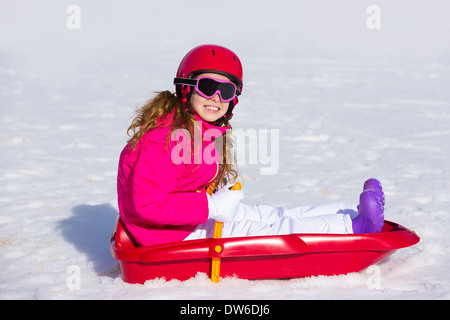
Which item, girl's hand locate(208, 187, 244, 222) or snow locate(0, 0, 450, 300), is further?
snow locate(0, 0, 450, 300)

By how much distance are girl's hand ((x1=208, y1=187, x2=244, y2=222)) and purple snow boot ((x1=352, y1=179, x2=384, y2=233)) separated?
578 millimetres

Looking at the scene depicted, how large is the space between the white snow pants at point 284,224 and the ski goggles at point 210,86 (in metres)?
0.62

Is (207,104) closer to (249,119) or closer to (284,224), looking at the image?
(284,224)

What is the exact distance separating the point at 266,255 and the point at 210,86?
0.84m

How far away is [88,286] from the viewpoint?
2.53 metres

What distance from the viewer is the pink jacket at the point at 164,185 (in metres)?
2.36

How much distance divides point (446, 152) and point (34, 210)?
369cm

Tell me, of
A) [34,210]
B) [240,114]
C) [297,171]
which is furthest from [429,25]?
[34,210]

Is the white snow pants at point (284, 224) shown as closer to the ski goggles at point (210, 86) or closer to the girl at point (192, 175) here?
the girl at point (192, 175)

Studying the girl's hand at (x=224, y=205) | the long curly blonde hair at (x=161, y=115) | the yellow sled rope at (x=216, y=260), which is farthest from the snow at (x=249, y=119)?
the girl's hand at (x=224, y=205)

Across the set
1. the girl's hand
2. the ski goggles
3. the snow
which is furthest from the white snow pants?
the ski goggles

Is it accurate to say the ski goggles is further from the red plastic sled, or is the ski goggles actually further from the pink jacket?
the red plastic sled

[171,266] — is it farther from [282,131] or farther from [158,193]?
[282,131]

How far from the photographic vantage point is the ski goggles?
2.60m
